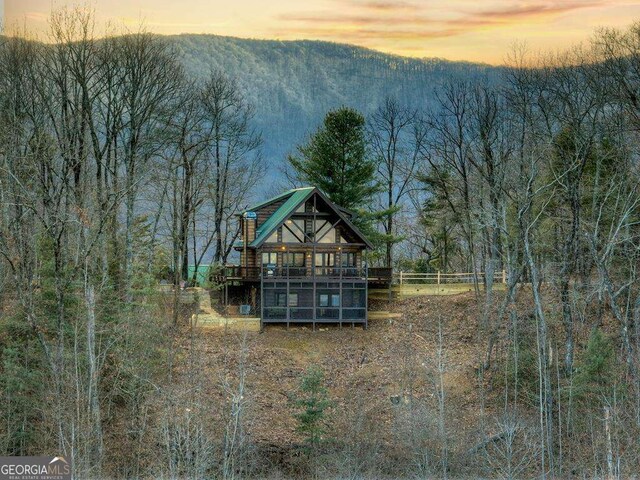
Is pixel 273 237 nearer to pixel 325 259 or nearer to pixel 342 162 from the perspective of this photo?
pixel 325 259

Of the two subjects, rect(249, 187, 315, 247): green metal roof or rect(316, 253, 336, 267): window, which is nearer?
rect(249, 187, 315, 247): green metal roof

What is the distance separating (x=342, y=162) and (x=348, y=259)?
184 inches

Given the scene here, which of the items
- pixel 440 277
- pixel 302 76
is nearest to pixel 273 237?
pixel 440 277

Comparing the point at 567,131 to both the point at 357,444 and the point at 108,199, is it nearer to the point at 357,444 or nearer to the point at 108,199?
the point at 357,444

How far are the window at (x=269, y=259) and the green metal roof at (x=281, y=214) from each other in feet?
2.22

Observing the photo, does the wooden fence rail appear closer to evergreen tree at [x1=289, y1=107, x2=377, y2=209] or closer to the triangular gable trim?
evergreen tree at [x1=289, y1=107, x2=377, y2=209]

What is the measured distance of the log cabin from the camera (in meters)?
31.2

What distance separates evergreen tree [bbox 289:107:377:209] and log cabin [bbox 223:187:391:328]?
2761 mm

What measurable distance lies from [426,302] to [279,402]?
9.01 m

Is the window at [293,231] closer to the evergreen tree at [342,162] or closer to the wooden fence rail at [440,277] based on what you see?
the evergreen tree at [342,162]

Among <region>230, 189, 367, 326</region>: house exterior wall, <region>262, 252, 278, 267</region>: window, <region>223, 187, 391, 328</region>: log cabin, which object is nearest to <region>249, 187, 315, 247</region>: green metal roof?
<region>223, 187, 391, 328</region>: log cabin

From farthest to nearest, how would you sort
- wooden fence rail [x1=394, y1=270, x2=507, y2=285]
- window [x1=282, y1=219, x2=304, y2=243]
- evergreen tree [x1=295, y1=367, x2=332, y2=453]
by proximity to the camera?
wooden fence rail [x1=394, y1=270, x2=507, y2=285] → window [x1=282, y1=219, x2=304, y2=243] → evergreen tree [x1=295, y1=367, x2=332, y2=453]

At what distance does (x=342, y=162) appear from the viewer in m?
35.5

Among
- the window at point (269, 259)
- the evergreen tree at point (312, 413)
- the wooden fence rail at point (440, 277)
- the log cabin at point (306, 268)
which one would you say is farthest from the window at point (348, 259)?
the evergreen tree at point (312, 413)
